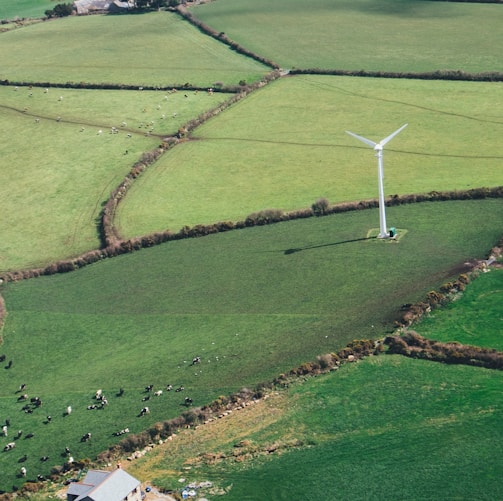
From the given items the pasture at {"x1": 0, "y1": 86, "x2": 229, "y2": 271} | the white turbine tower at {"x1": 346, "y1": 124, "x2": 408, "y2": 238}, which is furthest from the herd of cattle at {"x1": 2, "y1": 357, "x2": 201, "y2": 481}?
the pasture at {"x1": 0, "y1": 86, "x2": 229, "y2": 271}

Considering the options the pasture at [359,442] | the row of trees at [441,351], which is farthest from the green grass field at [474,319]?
the pasture at [359,442]

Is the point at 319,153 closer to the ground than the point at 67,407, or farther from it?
farther from it

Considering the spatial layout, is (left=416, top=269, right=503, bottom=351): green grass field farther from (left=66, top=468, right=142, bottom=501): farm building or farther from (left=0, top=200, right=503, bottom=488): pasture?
(left=66, top=468, right=142, bottom=501): farm building

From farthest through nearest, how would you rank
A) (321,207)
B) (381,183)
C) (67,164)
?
(67,164)
(321,207)
(381,183)

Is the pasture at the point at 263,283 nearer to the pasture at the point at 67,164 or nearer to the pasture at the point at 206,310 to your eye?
the pasture at the point at 206,310

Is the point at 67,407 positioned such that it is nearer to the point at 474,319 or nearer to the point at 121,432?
the point at 121,432

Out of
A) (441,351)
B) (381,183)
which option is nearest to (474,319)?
(441,351)
